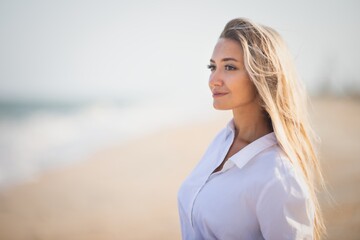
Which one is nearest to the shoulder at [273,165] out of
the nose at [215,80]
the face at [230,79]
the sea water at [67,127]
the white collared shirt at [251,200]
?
the white collared shirt at [251,200]

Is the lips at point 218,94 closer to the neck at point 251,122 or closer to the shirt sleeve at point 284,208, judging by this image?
the neck at point 251,122

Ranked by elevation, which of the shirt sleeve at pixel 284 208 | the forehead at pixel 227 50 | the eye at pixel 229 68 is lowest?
the shirt sleeve at pixel 284 208

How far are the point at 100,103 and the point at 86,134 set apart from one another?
1077cm

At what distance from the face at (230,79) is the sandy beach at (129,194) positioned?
5.94 feet

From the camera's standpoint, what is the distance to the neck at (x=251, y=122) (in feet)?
6.76

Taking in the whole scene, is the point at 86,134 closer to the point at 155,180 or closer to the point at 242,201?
the point at 155,180

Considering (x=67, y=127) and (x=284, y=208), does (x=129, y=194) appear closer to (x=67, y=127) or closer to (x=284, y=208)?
(x=284, y=208)

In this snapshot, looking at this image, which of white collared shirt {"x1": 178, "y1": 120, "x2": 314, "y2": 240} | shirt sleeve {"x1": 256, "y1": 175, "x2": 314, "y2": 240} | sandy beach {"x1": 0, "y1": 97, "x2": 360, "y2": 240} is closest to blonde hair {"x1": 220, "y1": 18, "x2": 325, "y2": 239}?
white collared shirt {"x1": 178, "y1": 120, "x2": 314, "y2": 240}

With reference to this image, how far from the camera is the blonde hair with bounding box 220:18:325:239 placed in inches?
74.2

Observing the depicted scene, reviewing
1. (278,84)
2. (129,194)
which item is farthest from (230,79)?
(129,194)

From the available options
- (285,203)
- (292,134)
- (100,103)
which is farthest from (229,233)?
(100,103)

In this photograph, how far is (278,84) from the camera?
1895 millimetres

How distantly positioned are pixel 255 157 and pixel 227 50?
1.94 feet

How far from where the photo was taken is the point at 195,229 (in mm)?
1933
